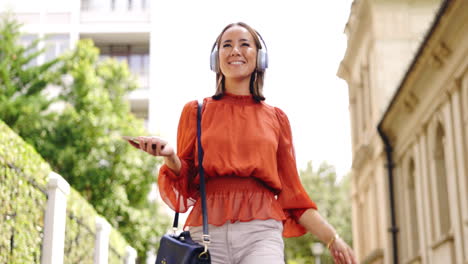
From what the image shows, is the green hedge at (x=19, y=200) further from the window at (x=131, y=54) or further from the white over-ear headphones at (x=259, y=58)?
the window at (x=131, y=54)

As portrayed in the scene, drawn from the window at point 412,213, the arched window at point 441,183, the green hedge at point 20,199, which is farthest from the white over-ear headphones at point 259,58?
the window at point 412,213

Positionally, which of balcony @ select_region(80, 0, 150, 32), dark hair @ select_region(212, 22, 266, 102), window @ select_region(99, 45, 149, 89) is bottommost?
dark hair @ select_region(212, 22, 266, 102)

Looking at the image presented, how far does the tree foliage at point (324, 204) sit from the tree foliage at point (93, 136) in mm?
27449

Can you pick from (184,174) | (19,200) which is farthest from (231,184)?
(19,200)

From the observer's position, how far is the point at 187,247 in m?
3.20

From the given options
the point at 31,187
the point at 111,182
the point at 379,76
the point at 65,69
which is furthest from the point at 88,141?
the point at 31,187

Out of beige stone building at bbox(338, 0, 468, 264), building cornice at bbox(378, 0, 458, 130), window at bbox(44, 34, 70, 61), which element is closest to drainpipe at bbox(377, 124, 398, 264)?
beige stone building at bbox(338, 0, 468, 264)

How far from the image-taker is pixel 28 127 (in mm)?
24016

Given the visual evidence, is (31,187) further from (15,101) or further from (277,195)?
(15,101)

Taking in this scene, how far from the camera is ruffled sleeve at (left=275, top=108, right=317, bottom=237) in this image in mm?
3580

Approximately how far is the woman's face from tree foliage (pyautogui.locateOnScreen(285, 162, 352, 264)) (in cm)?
4742

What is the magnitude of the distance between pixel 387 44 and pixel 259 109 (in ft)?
72.7

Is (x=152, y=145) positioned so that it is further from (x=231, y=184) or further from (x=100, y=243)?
(x=100, y=243)

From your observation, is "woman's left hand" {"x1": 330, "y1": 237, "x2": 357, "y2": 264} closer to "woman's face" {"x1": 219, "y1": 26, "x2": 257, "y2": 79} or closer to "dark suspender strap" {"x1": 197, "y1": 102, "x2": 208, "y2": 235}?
"dark suspender strap" {"x1": 197, "y1": 102, "x2": 208, "y2": 235}
